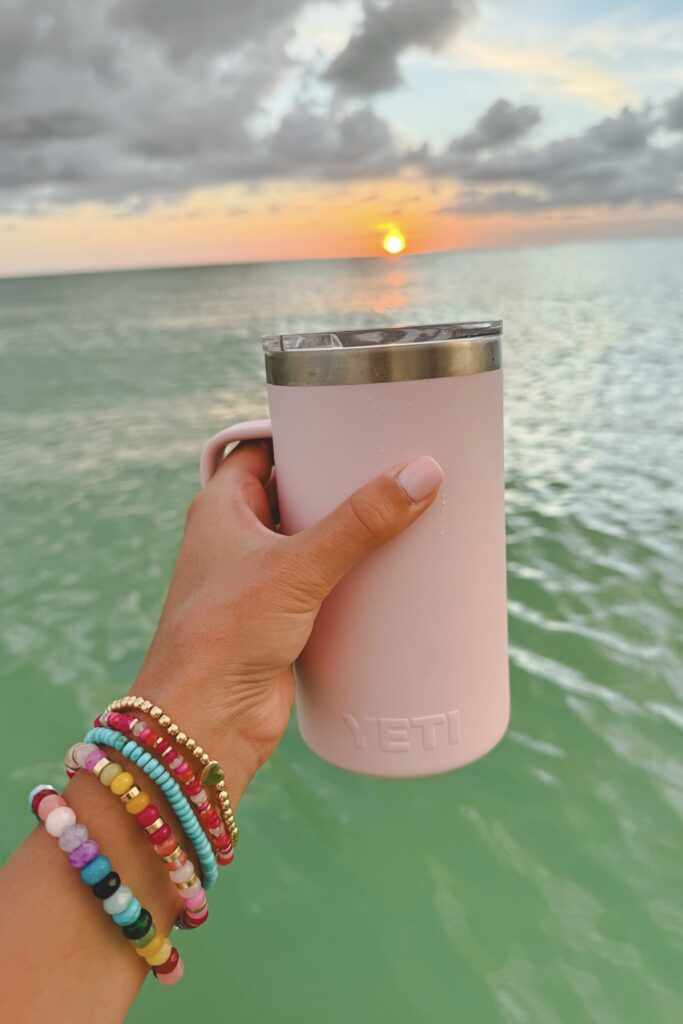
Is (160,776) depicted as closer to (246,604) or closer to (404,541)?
(246,604)

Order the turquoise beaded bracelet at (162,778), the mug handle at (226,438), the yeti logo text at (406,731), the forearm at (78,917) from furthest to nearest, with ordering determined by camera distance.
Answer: the mug handle at (226,438)
the yeti logo text at (406,731)
the turquoise beaded bracelet at (162,778)
the forearm at (78,917)

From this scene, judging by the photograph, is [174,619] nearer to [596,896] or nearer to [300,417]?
[300,417]

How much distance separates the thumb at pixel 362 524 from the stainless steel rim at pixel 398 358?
4.4 inches

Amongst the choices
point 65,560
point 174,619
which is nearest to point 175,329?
point 65,560

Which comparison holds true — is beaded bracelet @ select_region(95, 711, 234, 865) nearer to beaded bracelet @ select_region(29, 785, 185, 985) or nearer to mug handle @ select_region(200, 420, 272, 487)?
beaded bracelet @ select_region(29, 785, 185, 985)

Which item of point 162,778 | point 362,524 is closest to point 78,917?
point 162,778

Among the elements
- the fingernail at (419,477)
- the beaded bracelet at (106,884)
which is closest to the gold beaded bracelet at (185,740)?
the beaded bracelet at (106,884)

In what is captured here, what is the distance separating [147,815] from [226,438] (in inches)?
22.9

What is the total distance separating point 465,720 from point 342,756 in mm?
184

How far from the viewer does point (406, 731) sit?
1084 millimetres

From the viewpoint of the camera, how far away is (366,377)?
950mm

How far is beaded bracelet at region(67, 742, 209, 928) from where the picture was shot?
0.90m

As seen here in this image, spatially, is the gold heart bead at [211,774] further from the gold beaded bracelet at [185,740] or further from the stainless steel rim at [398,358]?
the stainless steel rim at [398,358]

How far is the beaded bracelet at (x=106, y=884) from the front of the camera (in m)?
0.86
